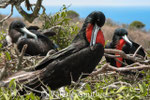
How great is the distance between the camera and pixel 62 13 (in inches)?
134

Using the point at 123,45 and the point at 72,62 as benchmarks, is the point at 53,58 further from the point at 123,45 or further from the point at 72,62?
the point at 123,45

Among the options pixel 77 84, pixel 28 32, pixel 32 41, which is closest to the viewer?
pixel 77 84

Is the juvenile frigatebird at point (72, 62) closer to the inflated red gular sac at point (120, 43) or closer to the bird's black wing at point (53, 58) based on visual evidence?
the bird's black wing at point (53, 58)

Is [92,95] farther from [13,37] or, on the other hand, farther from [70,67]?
[13,37]

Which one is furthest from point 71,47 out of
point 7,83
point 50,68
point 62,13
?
point 62,13

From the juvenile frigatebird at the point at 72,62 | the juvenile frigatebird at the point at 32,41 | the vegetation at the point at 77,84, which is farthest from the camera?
the juvenile frigatebird at the point at 32,41

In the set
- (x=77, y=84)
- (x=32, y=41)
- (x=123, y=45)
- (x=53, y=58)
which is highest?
(x=53, y=58)

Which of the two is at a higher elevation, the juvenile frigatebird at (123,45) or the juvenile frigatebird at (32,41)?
the juvenile frigatebird at (32,41)

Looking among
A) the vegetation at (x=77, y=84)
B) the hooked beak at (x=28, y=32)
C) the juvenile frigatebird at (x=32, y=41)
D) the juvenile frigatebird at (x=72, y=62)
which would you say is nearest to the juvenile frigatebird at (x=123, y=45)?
the vegetation at (x=77, y=84)

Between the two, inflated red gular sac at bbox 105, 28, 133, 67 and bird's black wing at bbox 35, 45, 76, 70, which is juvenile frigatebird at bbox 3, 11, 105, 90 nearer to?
bird's black wing at bbox 35, 45, 76, 70

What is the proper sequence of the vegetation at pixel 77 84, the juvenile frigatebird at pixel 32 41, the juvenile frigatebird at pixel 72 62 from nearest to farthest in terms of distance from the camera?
the vegetation at pixel 77 84, the juvenile frigatebird at pixel 72 62, the juvenile frigatebird at pixel 32 41

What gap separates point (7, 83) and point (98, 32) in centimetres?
102

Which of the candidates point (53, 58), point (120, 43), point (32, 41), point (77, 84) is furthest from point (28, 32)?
point (77, 84)

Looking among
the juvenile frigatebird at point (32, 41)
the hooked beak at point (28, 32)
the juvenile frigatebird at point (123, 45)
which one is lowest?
the juvenile frigatebird at point (123, 45)
